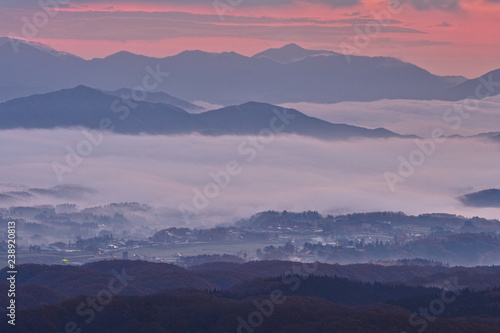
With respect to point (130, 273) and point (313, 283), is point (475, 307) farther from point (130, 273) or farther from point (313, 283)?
point (130, 273)

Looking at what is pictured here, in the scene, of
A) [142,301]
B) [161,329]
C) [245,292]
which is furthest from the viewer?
[245,292]

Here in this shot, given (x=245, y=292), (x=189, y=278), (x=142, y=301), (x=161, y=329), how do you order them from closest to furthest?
(x=161, y=329), (x=142, y=301), (x=245, y=292), (x=189, y=278)

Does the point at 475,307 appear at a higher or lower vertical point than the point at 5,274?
lower

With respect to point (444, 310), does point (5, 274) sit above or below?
above

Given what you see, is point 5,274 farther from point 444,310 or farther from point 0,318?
point 444,310

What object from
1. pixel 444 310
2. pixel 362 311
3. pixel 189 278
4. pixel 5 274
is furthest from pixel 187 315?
pixel 5 274

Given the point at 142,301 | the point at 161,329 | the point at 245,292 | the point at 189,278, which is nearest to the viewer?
the point at 161,329

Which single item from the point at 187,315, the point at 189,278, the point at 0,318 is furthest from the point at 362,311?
the point at 189,278

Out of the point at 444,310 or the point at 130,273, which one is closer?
the point at 444,310

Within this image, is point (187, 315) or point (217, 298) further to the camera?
point (217, 298)
